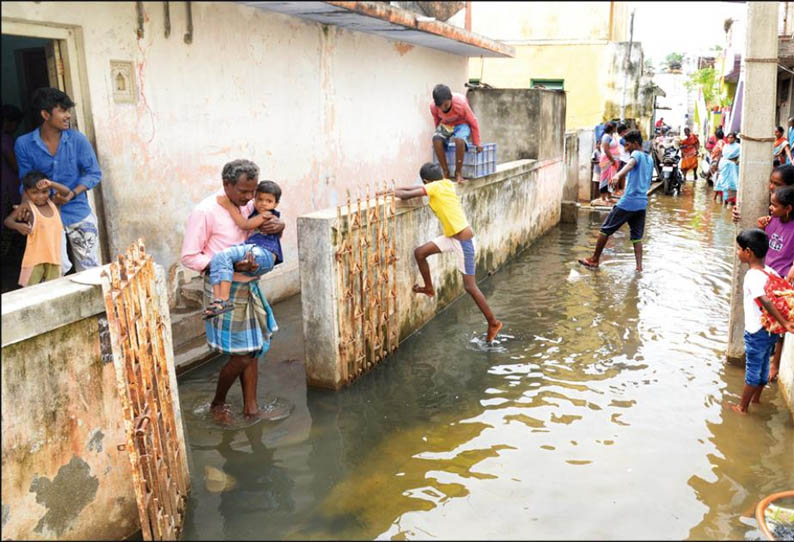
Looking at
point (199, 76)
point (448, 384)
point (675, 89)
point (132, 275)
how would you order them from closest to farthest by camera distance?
point (132, 275), point (448, 384), point (199, 76), point (675, 89)

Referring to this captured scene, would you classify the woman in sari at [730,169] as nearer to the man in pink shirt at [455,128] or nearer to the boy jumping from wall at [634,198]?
the boy jumping from wall at [634,198]

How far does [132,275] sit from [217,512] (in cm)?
145

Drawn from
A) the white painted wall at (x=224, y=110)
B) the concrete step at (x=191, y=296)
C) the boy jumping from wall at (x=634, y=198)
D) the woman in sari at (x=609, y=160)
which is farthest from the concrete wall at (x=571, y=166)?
the concrete step at (x=191, y=296)

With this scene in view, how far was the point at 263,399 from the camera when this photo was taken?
206 inches

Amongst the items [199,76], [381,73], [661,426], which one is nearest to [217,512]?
[661,426]

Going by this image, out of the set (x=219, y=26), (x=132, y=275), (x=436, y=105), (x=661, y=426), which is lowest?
(x=661, y=426)

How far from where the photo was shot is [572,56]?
65.9 feet

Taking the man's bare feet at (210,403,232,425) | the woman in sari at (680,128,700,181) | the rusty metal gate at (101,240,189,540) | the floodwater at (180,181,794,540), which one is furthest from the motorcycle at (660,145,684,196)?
the rusty metal gate at (101,240,189,540)

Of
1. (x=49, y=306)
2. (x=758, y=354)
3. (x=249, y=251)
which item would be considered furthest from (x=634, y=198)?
(x=49, y=306)

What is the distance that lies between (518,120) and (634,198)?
3134mm

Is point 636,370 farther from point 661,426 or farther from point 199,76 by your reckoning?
point 199,76

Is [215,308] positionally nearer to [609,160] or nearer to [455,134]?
[455,134]

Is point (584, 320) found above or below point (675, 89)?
below

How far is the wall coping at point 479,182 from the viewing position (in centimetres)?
520
